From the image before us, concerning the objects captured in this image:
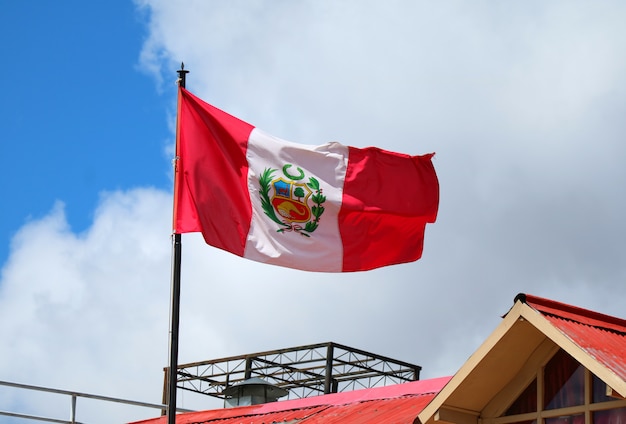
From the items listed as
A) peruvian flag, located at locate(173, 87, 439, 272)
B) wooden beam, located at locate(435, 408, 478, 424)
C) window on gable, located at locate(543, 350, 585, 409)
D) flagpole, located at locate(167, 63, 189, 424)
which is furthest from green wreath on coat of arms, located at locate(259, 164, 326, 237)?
window on gable, located at locate(543, 350, 585, 409)

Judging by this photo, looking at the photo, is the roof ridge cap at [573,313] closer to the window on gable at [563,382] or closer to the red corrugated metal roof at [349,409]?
the window on gable at [563,382]

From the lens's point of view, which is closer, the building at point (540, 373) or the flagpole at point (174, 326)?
the building at point (540, 373)

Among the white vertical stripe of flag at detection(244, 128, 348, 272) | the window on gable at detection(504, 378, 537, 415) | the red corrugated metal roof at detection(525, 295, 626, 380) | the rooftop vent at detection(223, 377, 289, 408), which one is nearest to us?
the red corrugated metal roof at detection(525, 295, 626, 380)

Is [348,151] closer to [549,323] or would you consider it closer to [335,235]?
[335,235]

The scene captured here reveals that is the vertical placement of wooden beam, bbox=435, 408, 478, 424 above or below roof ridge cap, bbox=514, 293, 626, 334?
below

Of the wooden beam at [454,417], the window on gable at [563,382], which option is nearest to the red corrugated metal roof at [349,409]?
the wooden beam at [454,417]

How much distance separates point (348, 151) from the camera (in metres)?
16.7

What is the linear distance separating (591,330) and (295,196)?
4.49 meters

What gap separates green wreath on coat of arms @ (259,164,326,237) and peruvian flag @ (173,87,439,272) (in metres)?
0.01

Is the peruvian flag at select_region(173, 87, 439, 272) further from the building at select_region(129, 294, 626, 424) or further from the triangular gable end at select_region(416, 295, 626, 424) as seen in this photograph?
the triangular gable end at select_region(416, 295, 626, 424)

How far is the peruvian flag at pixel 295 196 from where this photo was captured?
15.4 m

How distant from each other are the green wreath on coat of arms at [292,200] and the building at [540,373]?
2875 mm

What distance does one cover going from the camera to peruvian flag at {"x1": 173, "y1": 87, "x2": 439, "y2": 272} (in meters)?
15.4

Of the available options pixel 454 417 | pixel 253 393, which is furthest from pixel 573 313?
pixel 253 393
